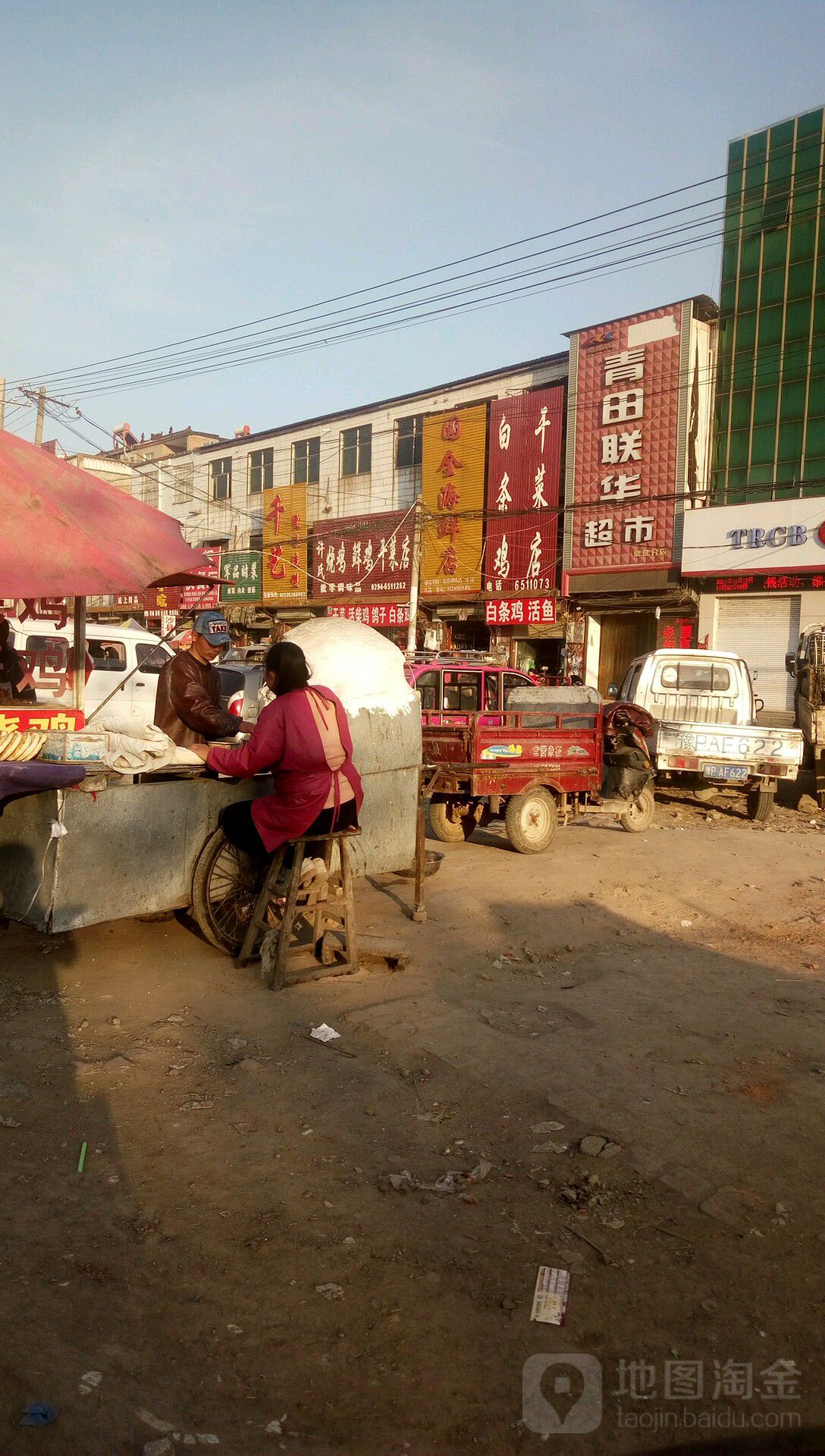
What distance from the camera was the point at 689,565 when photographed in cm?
2203

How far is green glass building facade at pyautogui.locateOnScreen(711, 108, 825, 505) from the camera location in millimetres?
21047

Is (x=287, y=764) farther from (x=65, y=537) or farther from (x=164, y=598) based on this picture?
(x=164, y=598)

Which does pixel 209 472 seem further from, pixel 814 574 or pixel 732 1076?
pixel 732 1076

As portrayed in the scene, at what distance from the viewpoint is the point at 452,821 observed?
10438 mm

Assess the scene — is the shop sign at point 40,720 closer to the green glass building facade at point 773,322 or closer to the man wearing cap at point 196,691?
the man wearing cap at point 196,691

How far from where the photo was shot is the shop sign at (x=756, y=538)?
20516mm

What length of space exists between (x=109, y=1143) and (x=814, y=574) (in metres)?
20.2

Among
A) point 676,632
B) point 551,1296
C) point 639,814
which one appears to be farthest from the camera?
point 676,632

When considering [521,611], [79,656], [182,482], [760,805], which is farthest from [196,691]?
[182,482]

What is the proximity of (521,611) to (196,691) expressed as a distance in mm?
19931

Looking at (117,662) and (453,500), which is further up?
(453,500)

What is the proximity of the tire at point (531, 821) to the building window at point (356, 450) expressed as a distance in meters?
22.7

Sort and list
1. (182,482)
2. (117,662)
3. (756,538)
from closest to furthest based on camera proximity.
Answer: (117,662), (756,538), (182,482)

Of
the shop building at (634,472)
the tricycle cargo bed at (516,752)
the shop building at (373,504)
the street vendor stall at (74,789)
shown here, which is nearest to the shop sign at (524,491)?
the shop building at (373,504)
